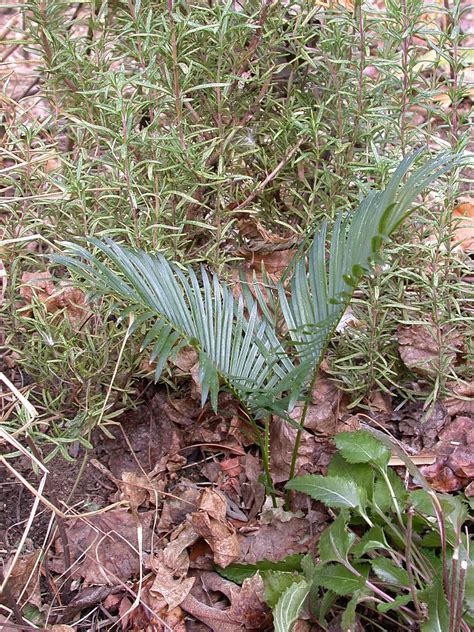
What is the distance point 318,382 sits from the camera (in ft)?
7.97

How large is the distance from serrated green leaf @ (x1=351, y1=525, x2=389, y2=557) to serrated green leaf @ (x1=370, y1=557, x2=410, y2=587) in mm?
35

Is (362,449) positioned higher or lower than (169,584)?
higher

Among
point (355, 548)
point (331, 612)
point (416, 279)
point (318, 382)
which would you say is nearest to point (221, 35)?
point (416, 279)

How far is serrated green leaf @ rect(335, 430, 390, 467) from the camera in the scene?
6.53 ft

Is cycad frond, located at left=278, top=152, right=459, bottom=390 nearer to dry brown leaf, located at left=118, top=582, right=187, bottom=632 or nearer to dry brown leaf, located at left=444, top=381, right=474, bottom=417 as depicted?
dry brown leaf, located at left=444, top=381, right=474, bottom=417

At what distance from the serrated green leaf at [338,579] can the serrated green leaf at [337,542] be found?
2 centimetres

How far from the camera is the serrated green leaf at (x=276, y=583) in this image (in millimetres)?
1914

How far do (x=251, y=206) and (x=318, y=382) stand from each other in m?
0.59

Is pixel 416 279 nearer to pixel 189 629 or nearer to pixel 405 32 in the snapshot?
pixel 405 32

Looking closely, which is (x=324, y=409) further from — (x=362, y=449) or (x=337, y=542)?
(x=337, y=542)

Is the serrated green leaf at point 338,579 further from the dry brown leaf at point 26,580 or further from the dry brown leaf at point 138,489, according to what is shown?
the dry brown leaf at point 26,580

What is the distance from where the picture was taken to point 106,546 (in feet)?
7.27

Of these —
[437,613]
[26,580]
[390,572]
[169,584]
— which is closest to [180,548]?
[169,584]

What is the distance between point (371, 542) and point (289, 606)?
0.81 feet
